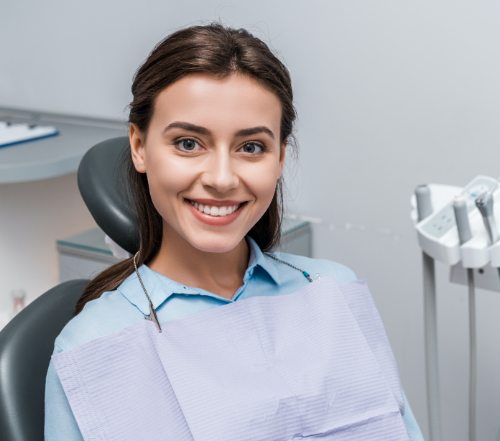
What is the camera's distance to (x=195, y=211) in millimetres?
1015

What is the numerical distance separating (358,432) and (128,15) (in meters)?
1.49

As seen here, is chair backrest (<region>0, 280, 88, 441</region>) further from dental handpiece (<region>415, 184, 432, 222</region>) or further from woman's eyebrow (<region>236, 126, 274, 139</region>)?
dental handpiece (<region>415, 184, 432, 222</region>)

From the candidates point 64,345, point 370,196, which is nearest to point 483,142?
point 370,196

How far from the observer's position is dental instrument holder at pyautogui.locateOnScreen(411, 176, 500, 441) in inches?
56.0

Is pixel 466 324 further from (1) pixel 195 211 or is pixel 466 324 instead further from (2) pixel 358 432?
(1) pixel 195 211

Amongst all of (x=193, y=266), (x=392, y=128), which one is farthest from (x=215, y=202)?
(x=392, y=128)

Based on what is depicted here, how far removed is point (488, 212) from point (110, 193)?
1.87 feet

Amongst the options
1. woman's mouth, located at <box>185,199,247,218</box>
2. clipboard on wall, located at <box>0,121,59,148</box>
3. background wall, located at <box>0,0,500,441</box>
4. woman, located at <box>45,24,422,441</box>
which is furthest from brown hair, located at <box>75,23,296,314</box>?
clipboard on wall, located at <box>0,121,59,148</box>

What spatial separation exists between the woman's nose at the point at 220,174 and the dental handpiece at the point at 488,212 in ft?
1.73

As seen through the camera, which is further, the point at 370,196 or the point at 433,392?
the point at 370,196

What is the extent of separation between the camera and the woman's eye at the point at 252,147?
1023mm

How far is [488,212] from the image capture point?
4.54ft

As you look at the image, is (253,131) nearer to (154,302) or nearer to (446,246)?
(154,302)

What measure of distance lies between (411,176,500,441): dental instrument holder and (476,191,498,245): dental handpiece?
0.05 ft
